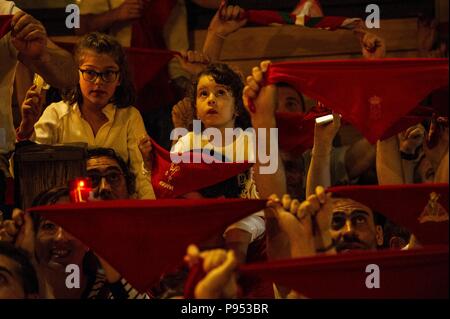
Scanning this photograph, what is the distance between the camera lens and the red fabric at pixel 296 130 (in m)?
3.79

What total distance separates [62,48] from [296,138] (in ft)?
3.47

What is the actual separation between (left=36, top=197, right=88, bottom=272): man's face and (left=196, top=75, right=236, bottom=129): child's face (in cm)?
69

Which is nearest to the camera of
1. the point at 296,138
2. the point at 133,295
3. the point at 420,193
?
the point at 420,193

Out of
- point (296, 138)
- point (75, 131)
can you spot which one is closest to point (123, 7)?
point (75, 131)

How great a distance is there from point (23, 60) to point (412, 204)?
65.0 inches

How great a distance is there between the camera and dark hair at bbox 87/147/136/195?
399 centimetres

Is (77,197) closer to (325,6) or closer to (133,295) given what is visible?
(133,295)

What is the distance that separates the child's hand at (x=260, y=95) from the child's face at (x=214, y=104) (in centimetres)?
60

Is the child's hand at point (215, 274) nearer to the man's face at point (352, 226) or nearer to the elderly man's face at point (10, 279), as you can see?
the elderly man's face at point (10, 279)

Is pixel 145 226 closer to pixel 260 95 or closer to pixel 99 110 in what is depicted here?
pixel 260 95

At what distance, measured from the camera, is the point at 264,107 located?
3443 millimetres

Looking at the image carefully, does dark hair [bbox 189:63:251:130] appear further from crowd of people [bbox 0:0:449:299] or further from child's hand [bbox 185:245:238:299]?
child's hand [bbox 185:245:238:299]

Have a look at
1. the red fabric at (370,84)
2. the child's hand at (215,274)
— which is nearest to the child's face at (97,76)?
the red fabric at (370,84)

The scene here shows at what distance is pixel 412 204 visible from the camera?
10.5ft
